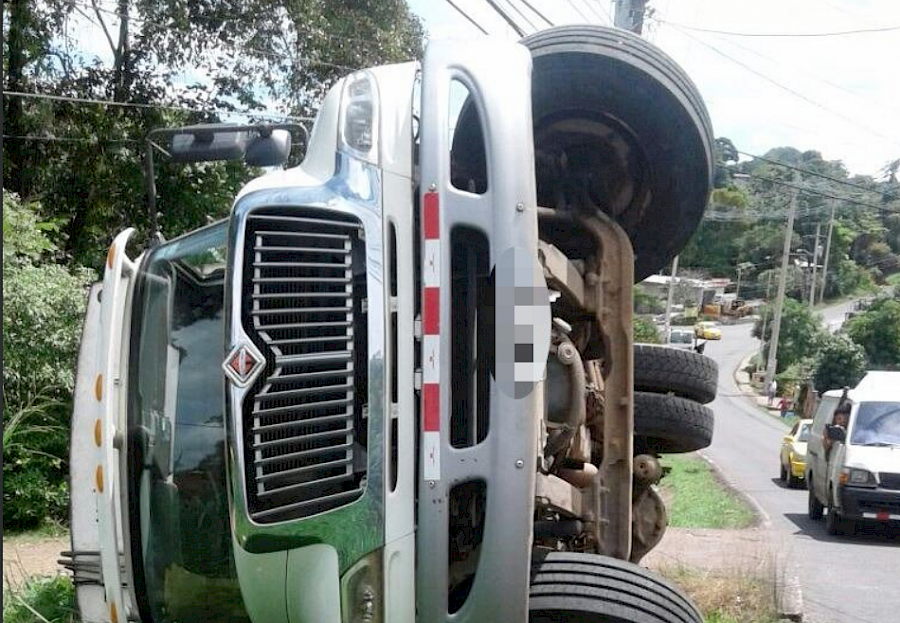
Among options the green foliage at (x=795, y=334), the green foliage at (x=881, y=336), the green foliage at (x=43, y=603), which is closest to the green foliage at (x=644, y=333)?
the green foliage at (x=43, y=603)

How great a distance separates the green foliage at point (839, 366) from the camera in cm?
4522

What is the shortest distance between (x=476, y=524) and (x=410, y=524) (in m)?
0.22

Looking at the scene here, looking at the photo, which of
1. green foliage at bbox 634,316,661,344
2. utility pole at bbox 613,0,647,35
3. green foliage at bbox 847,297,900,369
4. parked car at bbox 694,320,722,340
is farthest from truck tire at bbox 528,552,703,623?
green foliage at bbox 847,297,900,369

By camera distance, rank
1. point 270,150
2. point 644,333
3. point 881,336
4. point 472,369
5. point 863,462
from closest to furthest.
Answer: point 472,369 → point 270,150 → point 863,462 → point 644,333 → point 881,336

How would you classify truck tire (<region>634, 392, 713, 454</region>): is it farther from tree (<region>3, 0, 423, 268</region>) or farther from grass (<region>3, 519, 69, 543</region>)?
tree (<region>3, 0, 423, 268</region>)

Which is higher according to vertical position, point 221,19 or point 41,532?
point 221,19

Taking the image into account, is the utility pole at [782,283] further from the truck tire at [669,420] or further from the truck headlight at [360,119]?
the truck headlight at [360,119]

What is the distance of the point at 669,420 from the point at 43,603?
3448 mm

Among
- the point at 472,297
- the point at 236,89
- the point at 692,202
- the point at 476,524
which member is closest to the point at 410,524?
the point at 476,524

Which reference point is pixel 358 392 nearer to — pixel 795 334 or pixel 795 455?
pixel 795 455

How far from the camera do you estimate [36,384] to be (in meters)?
11.3

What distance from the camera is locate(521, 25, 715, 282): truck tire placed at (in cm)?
438

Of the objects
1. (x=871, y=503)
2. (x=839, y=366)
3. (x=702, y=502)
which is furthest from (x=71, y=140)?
(x=839, y=366)

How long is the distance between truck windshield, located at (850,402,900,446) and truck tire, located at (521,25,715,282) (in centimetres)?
879
